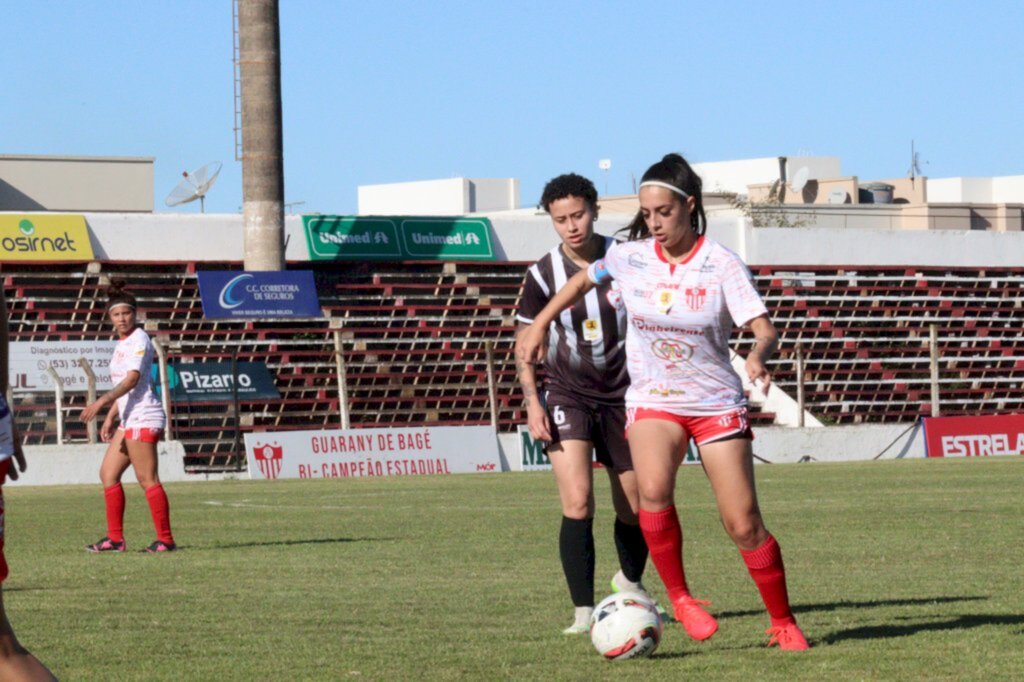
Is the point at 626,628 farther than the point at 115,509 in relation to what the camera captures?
No

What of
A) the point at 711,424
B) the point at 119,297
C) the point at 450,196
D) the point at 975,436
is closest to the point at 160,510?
the point at 119,297

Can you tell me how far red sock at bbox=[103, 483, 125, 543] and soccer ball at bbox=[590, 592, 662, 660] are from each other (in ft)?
22.2

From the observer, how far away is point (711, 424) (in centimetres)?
715

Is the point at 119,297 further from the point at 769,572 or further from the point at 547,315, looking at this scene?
the point at 769,572

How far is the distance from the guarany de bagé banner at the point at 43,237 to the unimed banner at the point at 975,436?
61.9ft

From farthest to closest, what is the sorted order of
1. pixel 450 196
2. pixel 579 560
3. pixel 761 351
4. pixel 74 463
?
pixel 450 196 < pixel 74 463 < pixel 579 560 < pixel 761 351

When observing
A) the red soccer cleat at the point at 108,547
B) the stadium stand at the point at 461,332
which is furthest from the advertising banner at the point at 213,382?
the red soccer cleat at the point at 108,547

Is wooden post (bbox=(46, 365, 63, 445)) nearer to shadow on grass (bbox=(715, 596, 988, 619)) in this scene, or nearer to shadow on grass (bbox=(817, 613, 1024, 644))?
shadow on grass (bbox=(715, 596, 988, 619))

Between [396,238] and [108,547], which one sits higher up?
[396,238]

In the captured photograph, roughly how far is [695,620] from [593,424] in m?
1.29

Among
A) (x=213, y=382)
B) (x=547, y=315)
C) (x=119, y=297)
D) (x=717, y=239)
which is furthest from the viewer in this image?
(x=717, y=239)

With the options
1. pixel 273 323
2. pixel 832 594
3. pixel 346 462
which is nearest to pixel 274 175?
pixel 273 323

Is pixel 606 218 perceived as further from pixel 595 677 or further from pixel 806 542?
pixel 595 677

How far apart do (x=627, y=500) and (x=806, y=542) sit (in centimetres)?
530
